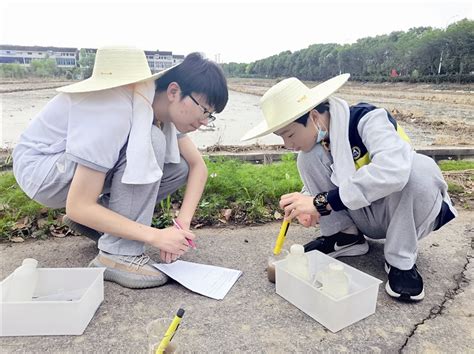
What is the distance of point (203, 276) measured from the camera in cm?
195

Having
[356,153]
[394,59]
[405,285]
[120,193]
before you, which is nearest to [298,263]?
[405,285]

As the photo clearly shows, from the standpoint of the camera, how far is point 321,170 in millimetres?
2033

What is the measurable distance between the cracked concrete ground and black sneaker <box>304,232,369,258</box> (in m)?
0.05

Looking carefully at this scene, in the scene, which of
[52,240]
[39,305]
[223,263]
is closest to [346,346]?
[223,263]

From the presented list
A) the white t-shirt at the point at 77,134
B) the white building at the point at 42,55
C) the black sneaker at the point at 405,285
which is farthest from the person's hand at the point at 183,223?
the white building at the point at 42,55

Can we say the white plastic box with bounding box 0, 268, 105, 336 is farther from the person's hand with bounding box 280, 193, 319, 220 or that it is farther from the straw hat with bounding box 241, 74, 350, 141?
the straw hat with bounding box 241, 74, 350, 141

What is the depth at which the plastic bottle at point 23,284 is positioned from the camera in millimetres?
1550

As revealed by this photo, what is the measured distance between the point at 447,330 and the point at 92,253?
5.56 ft

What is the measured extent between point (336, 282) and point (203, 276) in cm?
65

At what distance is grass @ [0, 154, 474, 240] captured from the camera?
2459 millimetres

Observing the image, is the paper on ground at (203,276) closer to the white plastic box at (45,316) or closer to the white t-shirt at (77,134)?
the white plastic box at (45,316)

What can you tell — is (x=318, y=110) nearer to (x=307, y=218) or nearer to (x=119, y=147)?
(x=307, y=218)

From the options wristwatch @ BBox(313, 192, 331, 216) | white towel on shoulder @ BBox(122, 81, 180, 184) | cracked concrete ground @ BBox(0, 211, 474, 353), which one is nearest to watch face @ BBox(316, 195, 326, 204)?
wristwatch @ BBox(313, 192, 331, 216)

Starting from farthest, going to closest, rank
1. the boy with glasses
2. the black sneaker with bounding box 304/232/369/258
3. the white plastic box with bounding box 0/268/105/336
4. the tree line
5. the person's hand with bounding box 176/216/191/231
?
the tree line
the black sneaker with bounding box 304/232/369/258
the person's hand with bounding box 176/216/191/231
the boy with glasses
the white plastic box with bounding box 0/268/105/336
